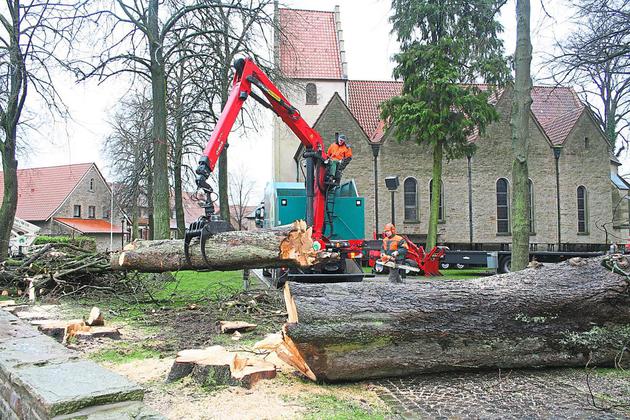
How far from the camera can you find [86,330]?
21.3 ft

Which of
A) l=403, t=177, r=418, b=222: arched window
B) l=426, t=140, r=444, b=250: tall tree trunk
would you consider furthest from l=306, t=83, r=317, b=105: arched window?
l=426, t=140, r=444, b=250: tall tree trunk

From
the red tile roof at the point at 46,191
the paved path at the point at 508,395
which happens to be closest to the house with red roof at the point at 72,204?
the red tile roof at the point at 46,191

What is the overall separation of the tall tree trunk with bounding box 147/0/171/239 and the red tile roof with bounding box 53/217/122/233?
30468 mm

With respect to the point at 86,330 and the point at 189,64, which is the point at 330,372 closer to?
Answer: the point at 86,330

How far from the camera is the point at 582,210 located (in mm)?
30484

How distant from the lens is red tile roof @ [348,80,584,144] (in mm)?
31172

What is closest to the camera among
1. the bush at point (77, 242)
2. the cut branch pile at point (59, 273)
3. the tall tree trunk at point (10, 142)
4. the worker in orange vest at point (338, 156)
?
the cut branch pile at point (59, 273)

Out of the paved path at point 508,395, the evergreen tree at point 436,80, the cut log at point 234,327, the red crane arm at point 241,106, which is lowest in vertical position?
the paved path at point 508,395

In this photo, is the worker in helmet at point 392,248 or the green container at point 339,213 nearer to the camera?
the green container at point 339,213

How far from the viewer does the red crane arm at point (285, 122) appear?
26.7 ft

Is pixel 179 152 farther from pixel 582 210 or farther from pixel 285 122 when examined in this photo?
pixel 582 210

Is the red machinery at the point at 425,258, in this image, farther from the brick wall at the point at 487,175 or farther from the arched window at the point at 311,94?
the arched window at the point at 311,94

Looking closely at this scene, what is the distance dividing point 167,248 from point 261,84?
337cm

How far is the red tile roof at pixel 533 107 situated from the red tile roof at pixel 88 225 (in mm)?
22447
